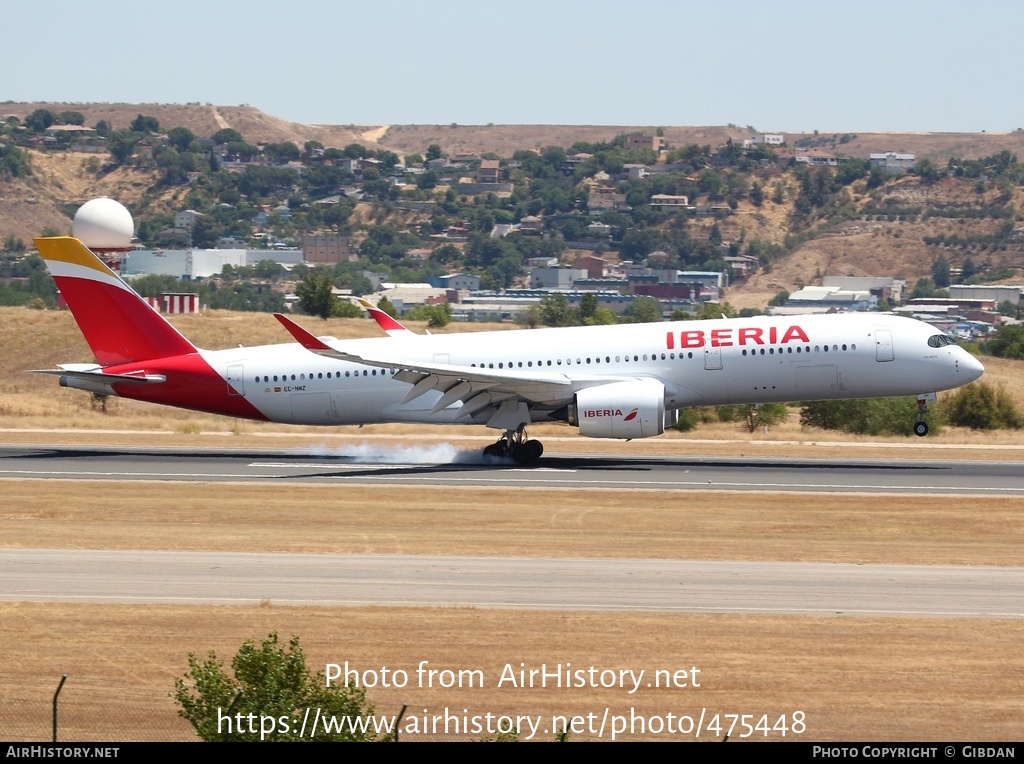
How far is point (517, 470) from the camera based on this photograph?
133 feet

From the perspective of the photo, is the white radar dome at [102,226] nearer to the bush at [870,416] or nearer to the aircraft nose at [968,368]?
the bush at [870,416]

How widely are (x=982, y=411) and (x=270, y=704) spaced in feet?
176

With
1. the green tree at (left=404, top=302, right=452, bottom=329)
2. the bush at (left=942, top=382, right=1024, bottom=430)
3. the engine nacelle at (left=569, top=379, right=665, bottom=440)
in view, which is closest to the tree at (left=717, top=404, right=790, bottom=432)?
the bush at (left=942, top=382, right=1024, bottom=430)

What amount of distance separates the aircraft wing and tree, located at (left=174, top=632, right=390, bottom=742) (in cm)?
2449

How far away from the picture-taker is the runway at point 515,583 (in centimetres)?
2205

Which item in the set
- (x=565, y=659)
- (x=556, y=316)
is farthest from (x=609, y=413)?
(x=556, y=316)

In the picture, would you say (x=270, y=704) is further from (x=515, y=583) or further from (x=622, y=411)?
(x=622, y=411)

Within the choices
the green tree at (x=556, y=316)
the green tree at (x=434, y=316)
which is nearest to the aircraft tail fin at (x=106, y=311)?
the green tree at (x=434, y=316)

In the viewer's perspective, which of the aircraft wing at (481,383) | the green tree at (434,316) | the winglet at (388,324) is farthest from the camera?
the green tree at (434,316)

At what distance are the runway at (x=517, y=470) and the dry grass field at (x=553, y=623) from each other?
74.3 inches

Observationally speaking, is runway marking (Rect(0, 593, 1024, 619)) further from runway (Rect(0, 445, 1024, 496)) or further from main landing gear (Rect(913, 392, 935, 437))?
main landing gear (Rect(913, 392, 935, 437))

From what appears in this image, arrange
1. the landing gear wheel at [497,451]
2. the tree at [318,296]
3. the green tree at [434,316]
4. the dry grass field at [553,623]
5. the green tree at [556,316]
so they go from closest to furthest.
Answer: the dry grass field at [553,623] → the landing gear wheel at [497,451] → the tree at [318,296] → the green tree at [434,316] → the green tree at [556,316]

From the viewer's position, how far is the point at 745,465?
41969 millimetres
